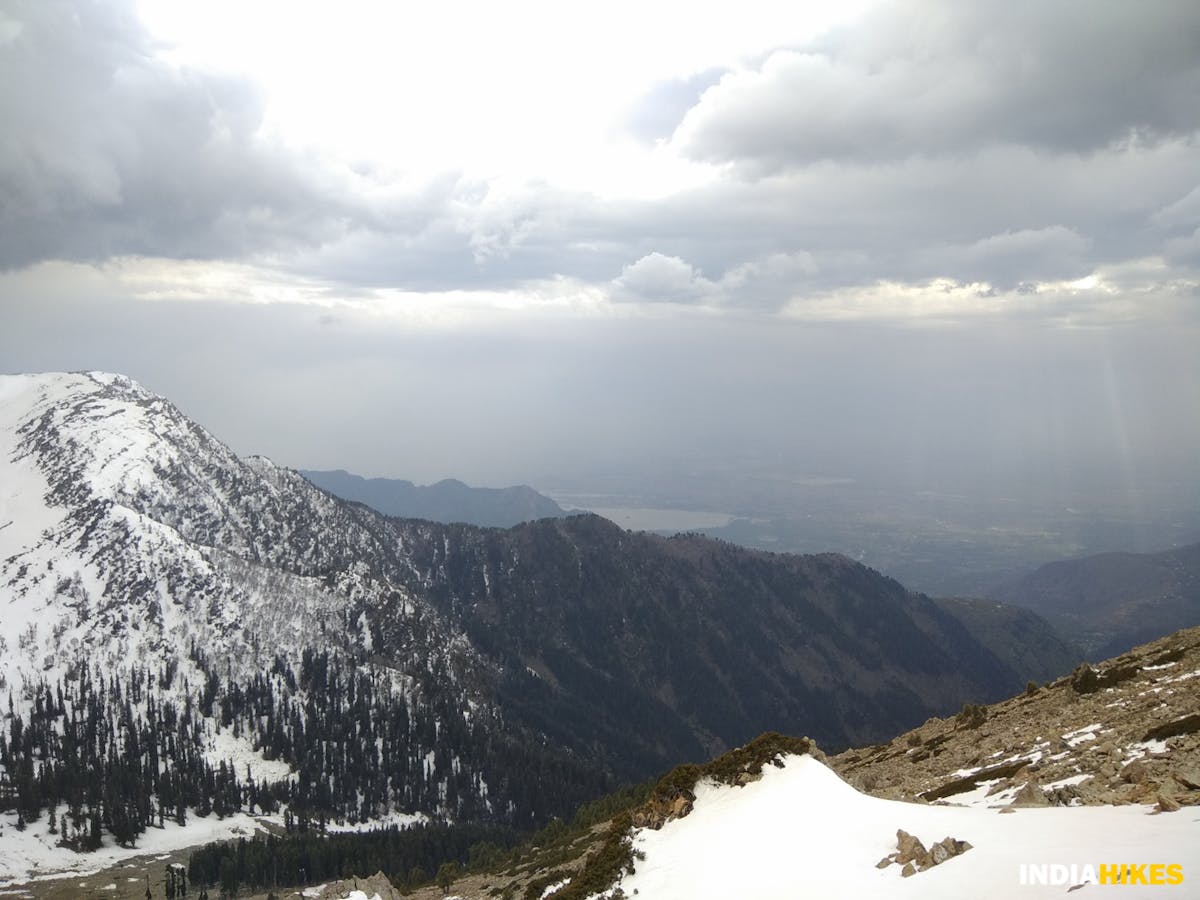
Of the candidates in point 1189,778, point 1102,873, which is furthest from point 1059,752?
point 1102,873

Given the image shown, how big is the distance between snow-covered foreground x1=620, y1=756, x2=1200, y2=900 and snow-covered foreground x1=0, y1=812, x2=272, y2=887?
145 m

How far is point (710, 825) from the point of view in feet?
114

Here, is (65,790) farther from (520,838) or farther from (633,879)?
(633,879)

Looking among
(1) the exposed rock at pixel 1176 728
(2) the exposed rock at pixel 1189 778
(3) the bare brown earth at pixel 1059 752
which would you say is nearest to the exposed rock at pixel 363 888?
(3) the bare brown earth at pixel 1059 752

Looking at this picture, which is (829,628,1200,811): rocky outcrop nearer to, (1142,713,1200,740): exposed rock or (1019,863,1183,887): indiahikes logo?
(1142,713,1200,740): exposed rock

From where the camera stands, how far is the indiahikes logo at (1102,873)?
16.3 metres

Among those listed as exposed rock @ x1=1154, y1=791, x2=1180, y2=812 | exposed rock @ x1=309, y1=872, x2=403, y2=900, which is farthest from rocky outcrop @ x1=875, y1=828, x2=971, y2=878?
exposed rock @ x1=309, y1=872, x2=403, y2=900

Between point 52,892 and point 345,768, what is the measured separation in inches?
3274

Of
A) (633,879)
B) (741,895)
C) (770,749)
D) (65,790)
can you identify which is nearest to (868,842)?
(741,895)

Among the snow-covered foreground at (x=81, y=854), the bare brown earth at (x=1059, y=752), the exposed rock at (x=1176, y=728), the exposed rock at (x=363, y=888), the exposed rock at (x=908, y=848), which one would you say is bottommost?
the snow-covered foreground at (x=81, y=854)

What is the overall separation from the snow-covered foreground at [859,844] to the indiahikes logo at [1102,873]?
0.13 m

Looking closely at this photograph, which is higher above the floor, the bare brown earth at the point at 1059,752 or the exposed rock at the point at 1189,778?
the exposed rock at the point at 1189,778

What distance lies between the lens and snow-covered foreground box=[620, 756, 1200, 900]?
18469 mm

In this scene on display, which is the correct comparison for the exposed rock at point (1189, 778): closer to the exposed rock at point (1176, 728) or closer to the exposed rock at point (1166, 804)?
the exposed rock at point (1166, 804)
